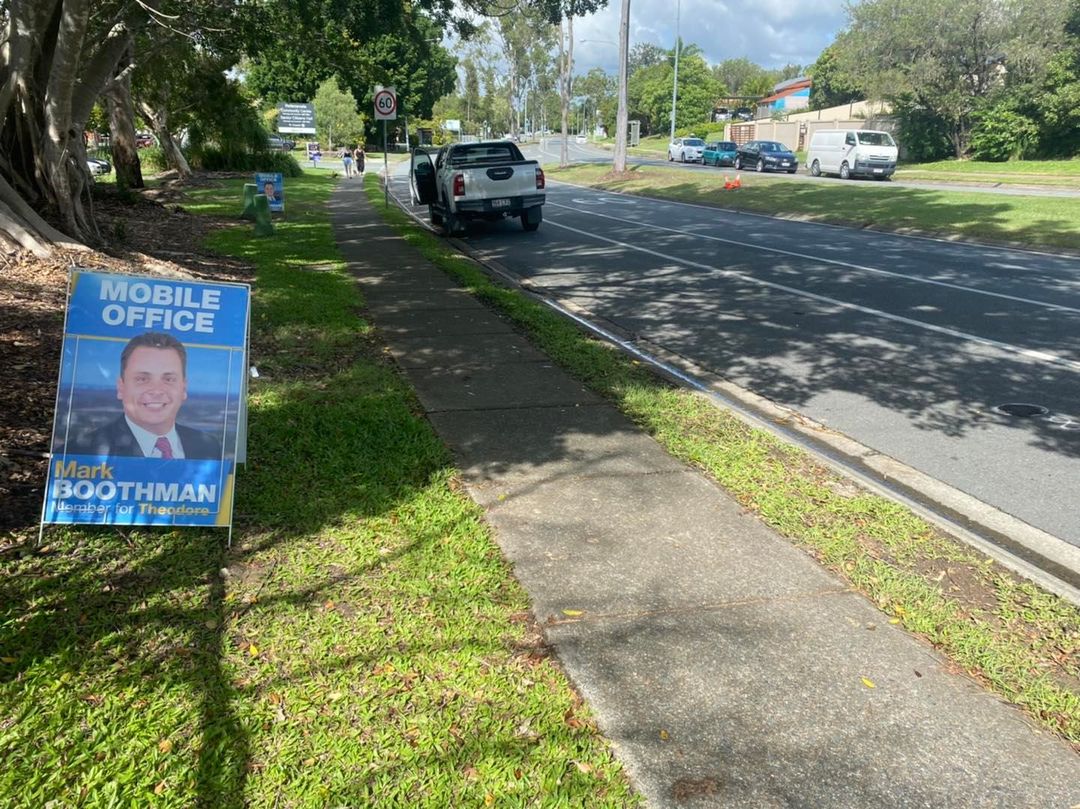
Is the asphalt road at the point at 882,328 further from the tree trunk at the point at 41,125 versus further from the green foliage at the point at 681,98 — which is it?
the green foliage at the point at 681,98

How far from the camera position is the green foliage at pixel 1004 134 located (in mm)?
42594

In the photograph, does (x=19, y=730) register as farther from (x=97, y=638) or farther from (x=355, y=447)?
(x=355, y=447)

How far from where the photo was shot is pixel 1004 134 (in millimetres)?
42875

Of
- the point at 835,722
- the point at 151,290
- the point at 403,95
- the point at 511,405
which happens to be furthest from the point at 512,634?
the point at 403,95

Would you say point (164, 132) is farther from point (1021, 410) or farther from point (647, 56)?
point (647, 56)

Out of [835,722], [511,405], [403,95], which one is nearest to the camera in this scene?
[835,722]

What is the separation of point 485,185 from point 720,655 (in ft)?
51.8

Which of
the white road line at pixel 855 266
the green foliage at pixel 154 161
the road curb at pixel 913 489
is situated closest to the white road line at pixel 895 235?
the white road line at pixel 855 266

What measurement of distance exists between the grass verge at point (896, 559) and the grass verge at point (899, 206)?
12.8 m

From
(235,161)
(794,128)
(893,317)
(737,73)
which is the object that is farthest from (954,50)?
(737,73)

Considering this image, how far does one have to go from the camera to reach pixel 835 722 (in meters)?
2.97

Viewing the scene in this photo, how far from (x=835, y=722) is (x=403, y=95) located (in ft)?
247

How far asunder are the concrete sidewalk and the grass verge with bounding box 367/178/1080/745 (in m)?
0.12

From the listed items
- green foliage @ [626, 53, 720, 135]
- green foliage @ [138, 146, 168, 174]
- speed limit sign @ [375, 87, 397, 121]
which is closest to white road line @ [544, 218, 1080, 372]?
speed limit sign @ [375, 87, 397, 121]
